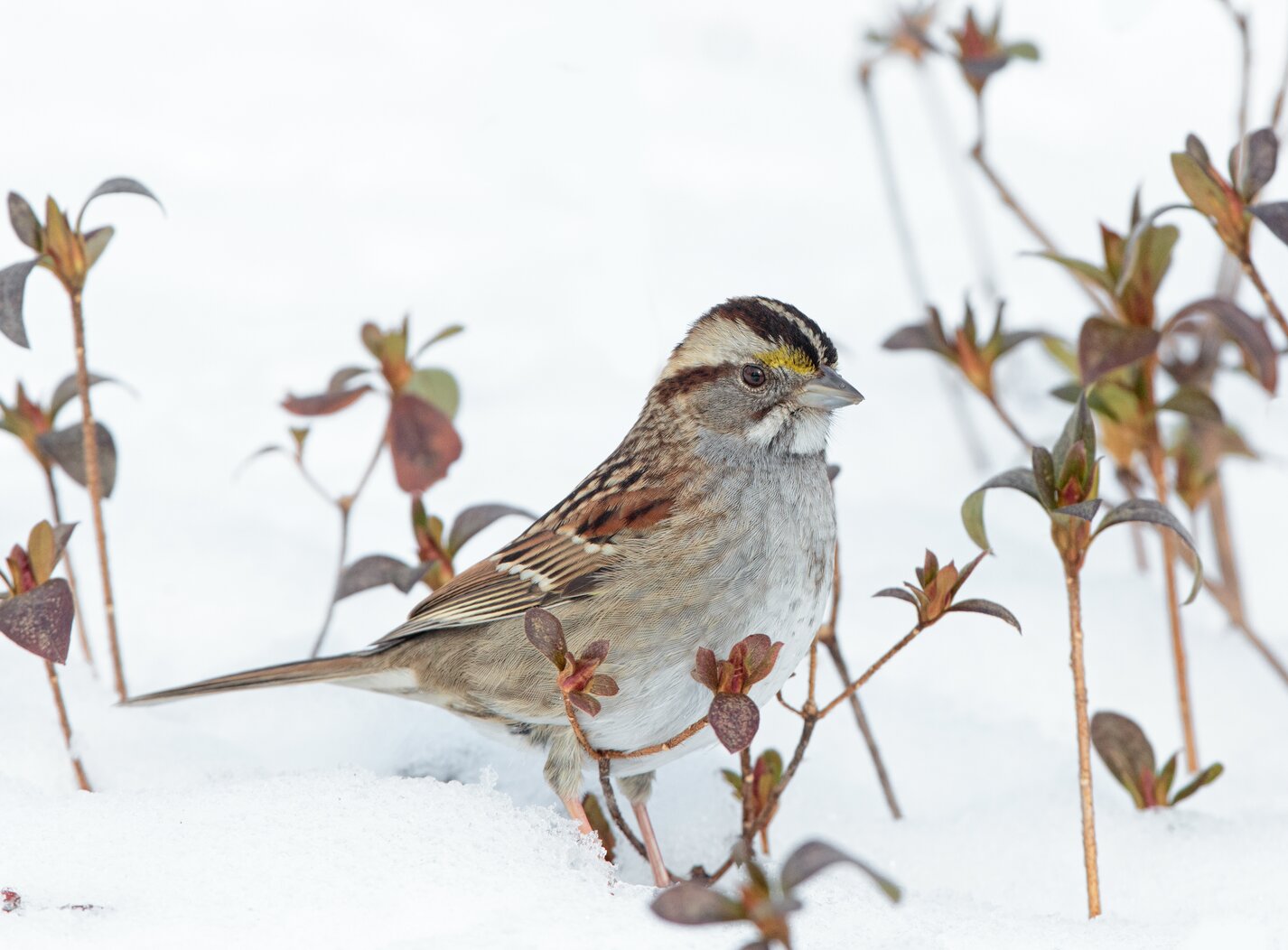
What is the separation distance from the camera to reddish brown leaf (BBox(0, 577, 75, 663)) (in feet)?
8.24

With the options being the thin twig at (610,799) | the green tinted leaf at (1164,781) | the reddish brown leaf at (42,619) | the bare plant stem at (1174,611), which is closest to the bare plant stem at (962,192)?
the bare plant stem at (1174,611)

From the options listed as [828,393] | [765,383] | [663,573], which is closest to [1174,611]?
[828,393]

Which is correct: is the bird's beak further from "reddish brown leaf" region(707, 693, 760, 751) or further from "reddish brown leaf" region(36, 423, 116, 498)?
"reddish brown leaf" region(36, 423, 116, 498)

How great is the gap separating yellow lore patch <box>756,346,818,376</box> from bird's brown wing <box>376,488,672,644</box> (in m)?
0.38

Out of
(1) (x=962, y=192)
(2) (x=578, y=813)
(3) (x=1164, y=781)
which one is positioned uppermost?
(1) (x=962, y=192)

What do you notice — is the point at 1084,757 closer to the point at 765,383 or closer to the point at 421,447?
the point at 765,383

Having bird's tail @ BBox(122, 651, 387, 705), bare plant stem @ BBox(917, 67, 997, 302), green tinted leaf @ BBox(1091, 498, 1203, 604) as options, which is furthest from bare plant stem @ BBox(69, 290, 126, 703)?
bare plant stem @ BBox(917, 67, 997, 302)

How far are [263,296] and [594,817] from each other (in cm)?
361

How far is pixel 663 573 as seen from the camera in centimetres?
292

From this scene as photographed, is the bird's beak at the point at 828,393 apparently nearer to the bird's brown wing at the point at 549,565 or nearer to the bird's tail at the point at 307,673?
the bird's brown wing at the point at 549,565

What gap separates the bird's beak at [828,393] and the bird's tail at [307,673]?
1112 millimetres

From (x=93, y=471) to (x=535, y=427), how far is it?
7.77ft

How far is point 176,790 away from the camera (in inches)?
106

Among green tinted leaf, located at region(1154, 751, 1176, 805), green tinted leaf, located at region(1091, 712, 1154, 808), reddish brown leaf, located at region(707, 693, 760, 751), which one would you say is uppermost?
reddish brown leaf, located at region(707, 693, 760, 751)
